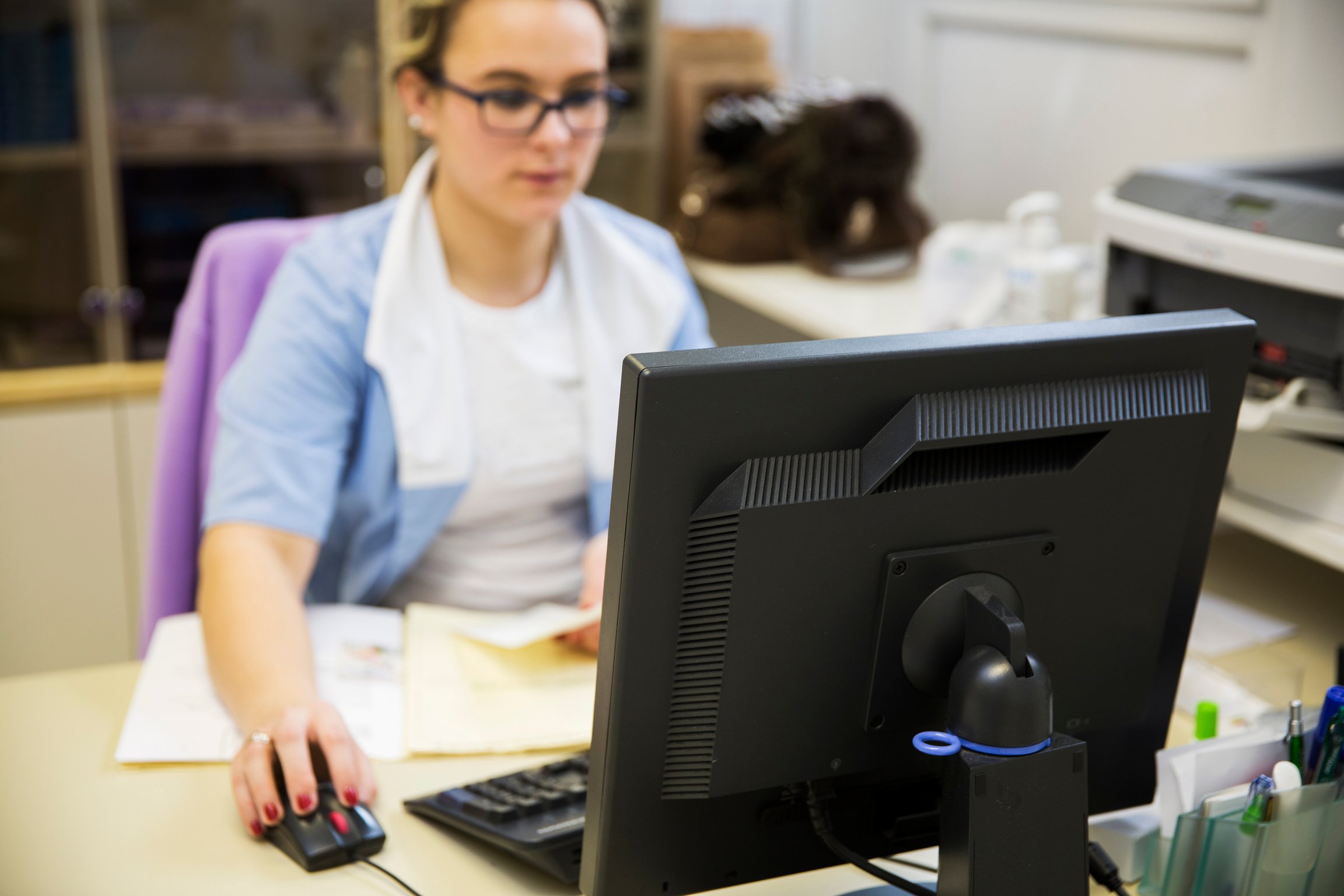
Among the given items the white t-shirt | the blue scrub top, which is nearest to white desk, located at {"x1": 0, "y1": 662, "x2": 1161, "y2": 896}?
the blue scrub top

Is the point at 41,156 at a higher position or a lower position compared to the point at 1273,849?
higher

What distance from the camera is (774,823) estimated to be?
79cm

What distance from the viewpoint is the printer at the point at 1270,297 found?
1.19m

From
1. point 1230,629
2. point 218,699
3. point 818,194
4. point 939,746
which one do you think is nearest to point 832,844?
point 939,746

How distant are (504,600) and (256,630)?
16.0 inches

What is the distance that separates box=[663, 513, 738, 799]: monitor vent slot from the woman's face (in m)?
0.81

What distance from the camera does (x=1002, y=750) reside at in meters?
0.70

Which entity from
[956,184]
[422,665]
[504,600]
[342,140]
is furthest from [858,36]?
[422,665]

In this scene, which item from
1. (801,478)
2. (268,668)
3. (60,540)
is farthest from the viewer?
(60,540)

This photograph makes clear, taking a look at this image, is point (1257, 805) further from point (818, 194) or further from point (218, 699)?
point (818, 194)

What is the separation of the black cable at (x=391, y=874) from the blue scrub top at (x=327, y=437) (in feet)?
1.40

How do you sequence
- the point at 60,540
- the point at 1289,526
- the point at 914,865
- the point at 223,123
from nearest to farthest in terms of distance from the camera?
1. the point at 914,865
2. the point at 1289,526
3. the point at 60,540
4. the point at 223,123

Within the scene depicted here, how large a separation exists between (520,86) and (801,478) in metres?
0.84

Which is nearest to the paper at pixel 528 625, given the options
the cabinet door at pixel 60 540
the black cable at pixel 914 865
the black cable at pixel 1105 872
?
the black cable at pixel 914 865
